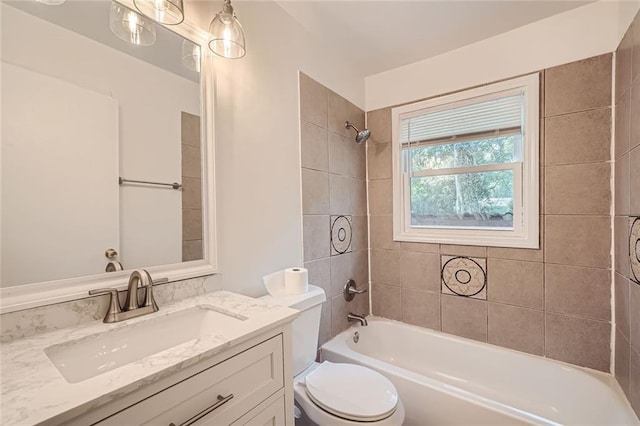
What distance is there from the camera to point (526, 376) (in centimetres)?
173

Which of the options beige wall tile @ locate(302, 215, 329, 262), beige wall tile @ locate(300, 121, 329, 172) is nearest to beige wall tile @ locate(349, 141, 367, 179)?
beige wall tile @ locate(300, 121, 329, 172)

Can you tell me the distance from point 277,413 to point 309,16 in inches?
76.4

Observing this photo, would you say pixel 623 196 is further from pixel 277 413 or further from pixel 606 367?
pixel 277 413

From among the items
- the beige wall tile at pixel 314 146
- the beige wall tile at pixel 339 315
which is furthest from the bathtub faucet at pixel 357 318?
the beige wall tile at pixel 314 146

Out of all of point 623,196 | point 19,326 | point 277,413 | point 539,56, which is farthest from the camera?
point 539,56

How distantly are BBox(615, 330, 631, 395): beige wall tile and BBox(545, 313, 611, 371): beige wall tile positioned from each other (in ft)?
0.20

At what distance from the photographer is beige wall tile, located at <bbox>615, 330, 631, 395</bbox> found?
1364 millimetres

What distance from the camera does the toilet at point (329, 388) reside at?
115 cm

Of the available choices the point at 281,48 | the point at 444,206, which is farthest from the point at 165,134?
the point at 444,206

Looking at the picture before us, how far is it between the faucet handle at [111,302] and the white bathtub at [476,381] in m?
1.27

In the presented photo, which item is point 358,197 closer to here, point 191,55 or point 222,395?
point 191,55

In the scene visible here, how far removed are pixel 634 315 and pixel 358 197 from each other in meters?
1.60

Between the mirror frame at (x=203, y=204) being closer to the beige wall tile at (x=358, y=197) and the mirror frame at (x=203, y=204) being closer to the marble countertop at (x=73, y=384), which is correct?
the marble countertop at (x=73, y=384)

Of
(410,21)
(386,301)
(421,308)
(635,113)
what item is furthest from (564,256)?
(410,21)
